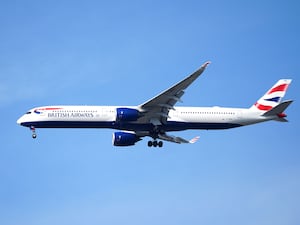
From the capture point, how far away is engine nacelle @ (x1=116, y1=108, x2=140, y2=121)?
227 ft

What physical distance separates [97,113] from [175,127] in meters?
7.93

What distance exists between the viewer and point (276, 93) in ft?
251

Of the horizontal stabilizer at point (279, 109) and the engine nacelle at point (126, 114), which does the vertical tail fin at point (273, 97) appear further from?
the engine nacelle at point (126, 114)

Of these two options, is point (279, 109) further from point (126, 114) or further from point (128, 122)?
point (126, 114)

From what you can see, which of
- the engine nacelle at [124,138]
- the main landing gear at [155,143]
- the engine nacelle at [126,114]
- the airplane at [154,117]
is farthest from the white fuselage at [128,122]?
the engine nacelle at [124,138]

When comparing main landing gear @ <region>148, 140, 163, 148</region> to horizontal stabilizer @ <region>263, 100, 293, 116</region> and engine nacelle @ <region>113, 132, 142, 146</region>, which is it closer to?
engine nacelle @ <region>113, 132, 142, 146</region>

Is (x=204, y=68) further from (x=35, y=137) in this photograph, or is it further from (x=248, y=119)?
(x=35, y=137)

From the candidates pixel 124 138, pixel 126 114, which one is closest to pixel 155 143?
pixel 124 138

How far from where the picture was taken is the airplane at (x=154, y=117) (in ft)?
230

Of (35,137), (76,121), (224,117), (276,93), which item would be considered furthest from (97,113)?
(276,93)

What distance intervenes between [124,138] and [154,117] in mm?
5105

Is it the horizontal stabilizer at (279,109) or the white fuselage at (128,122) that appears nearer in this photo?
the horizontal stabilizer at (279,109)

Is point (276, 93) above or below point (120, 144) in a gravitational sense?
above

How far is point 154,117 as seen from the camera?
71625 millimetres
